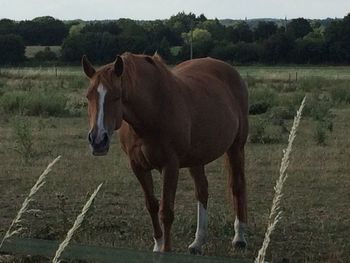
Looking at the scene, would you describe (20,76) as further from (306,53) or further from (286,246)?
(286,246)

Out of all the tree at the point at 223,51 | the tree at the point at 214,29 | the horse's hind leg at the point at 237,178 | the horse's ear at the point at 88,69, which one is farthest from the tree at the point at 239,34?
the horse's ear at the point at 88,69

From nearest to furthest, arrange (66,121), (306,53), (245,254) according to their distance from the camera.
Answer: (245,254) < (66,121) < (306,53)

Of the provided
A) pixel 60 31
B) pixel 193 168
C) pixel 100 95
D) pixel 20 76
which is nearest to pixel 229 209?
pixel 193 168

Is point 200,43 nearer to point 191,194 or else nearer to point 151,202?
point 191,194

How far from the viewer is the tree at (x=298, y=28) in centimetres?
6108

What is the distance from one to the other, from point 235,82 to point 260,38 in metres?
56.6

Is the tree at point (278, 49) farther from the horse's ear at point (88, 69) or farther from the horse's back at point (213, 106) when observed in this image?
the horse's ear at point (88, 69)

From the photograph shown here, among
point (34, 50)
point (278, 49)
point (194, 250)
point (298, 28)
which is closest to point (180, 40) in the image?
point (278, 49)

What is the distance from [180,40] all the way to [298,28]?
13.7 m

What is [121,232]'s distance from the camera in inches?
282

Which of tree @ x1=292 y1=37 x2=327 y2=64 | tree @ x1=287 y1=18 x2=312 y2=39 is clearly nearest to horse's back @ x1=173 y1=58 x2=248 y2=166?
tree @ x1=292 y1=37 x2=327 y2=64

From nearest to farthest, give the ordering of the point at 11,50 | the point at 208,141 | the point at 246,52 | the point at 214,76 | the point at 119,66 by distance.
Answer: the point at 119,66
the point at 208,141
the point at 214,76
the point at 11,50
the point at 246,52

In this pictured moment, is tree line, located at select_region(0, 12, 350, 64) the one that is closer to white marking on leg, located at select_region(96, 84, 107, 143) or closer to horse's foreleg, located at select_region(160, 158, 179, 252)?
horse's foreleg, located at select_region(160, 158, 179, 252)

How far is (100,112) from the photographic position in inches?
207
